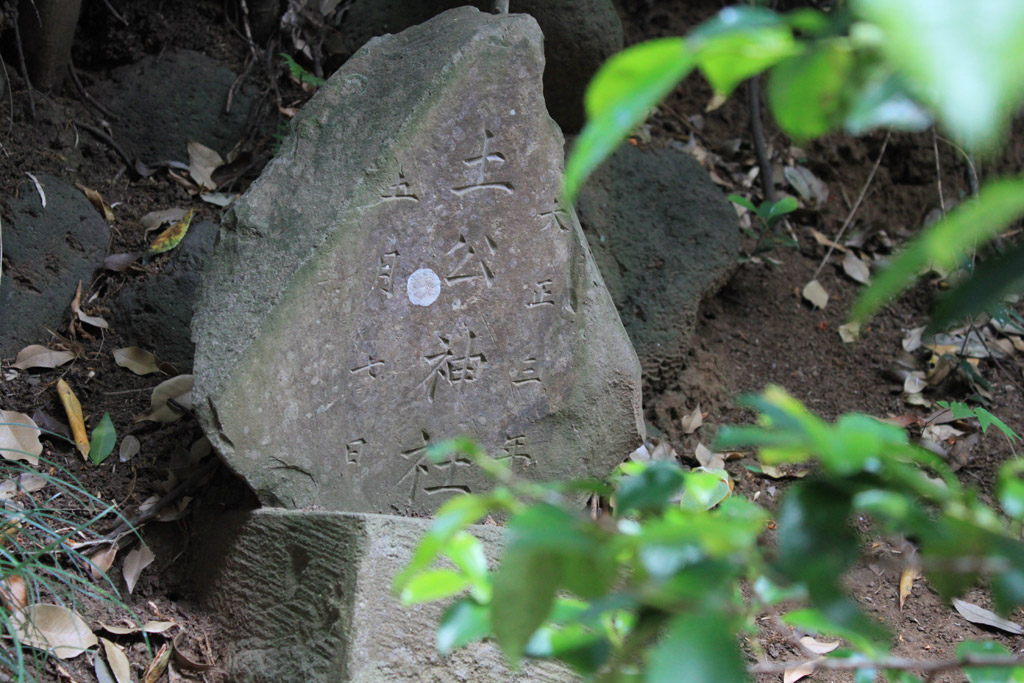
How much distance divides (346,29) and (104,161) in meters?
1.03

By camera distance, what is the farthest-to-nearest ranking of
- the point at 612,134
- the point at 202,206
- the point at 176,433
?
the point at 202,206 < the point at 176,433 < the point at 612,134

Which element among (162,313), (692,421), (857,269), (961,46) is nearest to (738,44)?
(961,46)

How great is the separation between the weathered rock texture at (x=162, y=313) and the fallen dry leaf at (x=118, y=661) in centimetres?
91

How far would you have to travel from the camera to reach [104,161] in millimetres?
3180

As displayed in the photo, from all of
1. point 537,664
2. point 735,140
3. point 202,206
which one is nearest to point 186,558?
point 537,664

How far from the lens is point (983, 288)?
699 mm

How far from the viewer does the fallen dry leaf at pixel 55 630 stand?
1.86 m

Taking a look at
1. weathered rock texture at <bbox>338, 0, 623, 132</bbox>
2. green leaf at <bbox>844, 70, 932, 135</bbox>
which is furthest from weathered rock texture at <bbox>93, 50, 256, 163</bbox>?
green leaf at <bbox>844, 70, 932, 135</bbox>

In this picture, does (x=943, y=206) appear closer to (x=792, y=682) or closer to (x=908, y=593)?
(x=908, y=593)

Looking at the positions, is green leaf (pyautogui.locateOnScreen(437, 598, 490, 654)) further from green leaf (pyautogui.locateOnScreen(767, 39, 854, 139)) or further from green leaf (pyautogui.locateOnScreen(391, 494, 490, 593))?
green leaf (pyautogui.locateOnScreen(767, 39, 854, 139))

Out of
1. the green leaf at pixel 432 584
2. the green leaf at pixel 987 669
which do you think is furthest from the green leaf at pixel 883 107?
the green leaf at pixel 987 669

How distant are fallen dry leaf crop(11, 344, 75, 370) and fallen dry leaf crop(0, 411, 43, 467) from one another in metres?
0.26

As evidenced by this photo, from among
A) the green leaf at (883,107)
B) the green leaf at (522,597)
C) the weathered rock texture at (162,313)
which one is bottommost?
the weathered rock texture at (162,313)

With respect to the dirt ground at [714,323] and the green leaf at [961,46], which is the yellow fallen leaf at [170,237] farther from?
the green leaf at [961,46]
